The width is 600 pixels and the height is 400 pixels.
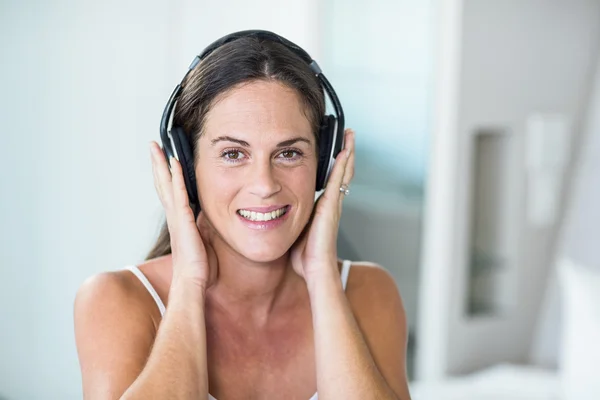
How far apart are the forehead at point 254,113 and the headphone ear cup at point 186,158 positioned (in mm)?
44

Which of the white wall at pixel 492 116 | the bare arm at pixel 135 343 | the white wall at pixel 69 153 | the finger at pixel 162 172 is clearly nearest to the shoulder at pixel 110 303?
the bare arm at pixel 135 343

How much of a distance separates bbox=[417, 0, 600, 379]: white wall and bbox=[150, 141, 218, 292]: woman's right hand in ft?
7.23

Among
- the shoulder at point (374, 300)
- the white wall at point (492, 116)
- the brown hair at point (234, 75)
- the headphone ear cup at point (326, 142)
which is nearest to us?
the brown hair at point (234, 75)

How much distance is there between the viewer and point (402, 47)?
135 inches

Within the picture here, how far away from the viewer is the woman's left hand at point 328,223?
5.05 ft

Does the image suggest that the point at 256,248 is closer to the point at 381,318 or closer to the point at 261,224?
the point at 261,224

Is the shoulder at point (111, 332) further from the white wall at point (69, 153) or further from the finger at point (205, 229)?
the white wall at point (69, 153)

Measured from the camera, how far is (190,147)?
1.48m

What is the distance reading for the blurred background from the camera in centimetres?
227

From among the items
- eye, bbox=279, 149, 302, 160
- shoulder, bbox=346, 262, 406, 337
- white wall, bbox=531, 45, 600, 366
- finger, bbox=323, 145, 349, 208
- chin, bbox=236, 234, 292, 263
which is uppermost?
eye, bbox=279, 149, 302, 160

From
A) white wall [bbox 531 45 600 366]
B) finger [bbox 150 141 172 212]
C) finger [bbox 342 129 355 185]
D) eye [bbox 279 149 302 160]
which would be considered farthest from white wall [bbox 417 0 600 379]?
finger [bbox 150 141 172 212]

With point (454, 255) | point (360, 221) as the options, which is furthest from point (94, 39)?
point (454, 255)

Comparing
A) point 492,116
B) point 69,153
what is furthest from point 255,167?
point 492,116

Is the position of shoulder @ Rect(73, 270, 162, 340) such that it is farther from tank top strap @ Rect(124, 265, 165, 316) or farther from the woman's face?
the woman's face
